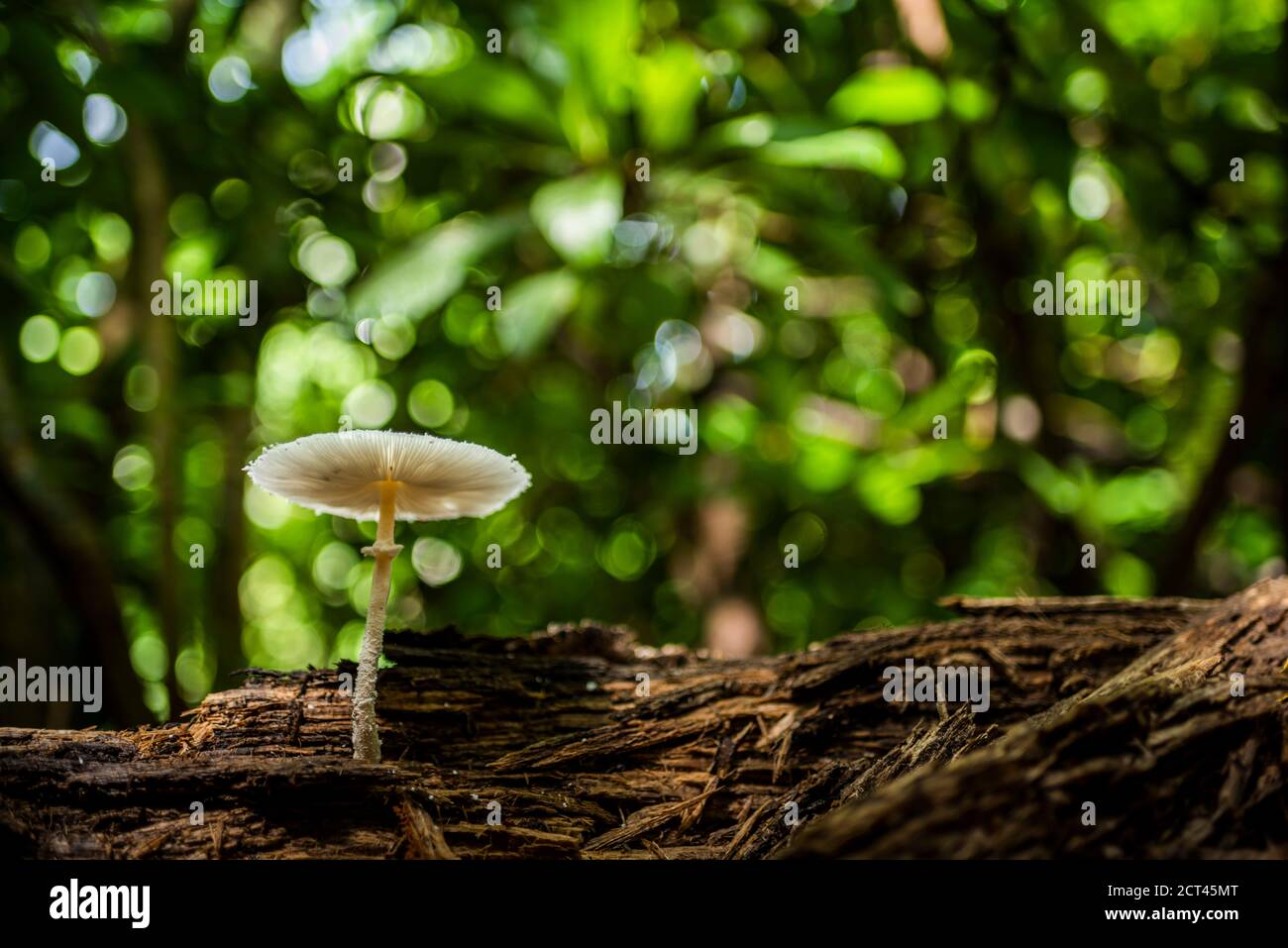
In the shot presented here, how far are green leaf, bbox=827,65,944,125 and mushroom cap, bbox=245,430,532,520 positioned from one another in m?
2.00

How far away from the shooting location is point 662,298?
3.81m

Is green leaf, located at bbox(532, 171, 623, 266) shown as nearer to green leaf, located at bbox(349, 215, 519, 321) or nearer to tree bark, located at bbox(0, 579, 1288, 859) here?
green leaf, located at bbox(349, 215, 519, 321)

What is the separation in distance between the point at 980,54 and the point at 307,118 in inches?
127

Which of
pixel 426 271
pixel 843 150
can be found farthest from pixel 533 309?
pixel 843 150

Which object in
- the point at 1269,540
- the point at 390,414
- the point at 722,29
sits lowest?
the point at 1269,540

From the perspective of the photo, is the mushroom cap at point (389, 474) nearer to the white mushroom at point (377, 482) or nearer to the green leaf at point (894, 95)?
the white mushroom at point (377, 482)

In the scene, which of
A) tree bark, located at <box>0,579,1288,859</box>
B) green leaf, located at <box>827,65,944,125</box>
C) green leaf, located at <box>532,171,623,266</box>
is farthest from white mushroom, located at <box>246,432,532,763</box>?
green leaf, located at <box>827,65,944,125</box>

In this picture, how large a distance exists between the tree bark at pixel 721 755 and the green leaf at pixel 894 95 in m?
1.84

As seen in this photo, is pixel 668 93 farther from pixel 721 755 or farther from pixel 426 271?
pixel 721 755

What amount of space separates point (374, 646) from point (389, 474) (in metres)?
0.49

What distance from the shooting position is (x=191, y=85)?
3768mm

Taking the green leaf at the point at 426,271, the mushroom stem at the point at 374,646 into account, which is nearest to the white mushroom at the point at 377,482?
the mushroom stem at the point at 374,646
